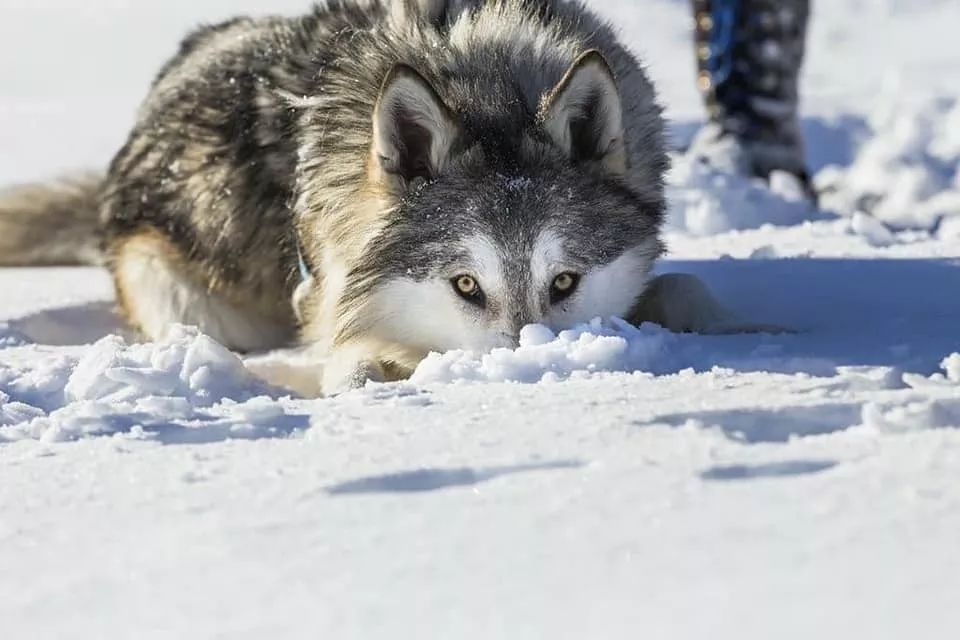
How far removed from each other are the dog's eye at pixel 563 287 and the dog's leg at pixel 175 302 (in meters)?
1.40

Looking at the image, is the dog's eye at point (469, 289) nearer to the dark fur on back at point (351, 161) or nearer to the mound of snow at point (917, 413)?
the dark fur on back at point (351, 161)

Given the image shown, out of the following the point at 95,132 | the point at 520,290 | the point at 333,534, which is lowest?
the point at 333,534

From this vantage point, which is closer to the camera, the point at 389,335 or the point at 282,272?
the point at 389,335

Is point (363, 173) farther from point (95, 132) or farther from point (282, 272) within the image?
point (95, 132)

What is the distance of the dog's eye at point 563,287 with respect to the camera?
277 centimetres

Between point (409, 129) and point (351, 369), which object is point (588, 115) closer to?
point (409, 129)

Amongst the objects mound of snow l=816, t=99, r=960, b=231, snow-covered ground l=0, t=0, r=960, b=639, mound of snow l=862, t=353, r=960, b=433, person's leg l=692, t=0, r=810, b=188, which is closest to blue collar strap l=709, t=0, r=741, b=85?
person's leg l=692, t=0, r=810, b=188

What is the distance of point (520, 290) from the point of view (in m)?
2.72

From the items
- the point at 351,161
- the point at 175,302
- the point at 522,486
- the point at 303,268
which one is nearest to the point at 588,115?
the point at 351,161

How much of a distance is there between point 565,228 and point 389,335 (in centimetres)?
52

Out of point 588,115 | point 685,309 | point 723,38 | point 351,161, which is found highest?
point 723,38

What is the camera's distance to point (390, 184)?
9.63 feet

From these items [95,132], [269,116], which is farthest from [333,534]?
[95,132]

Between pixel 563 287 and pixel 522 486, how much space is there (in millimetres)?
1044
